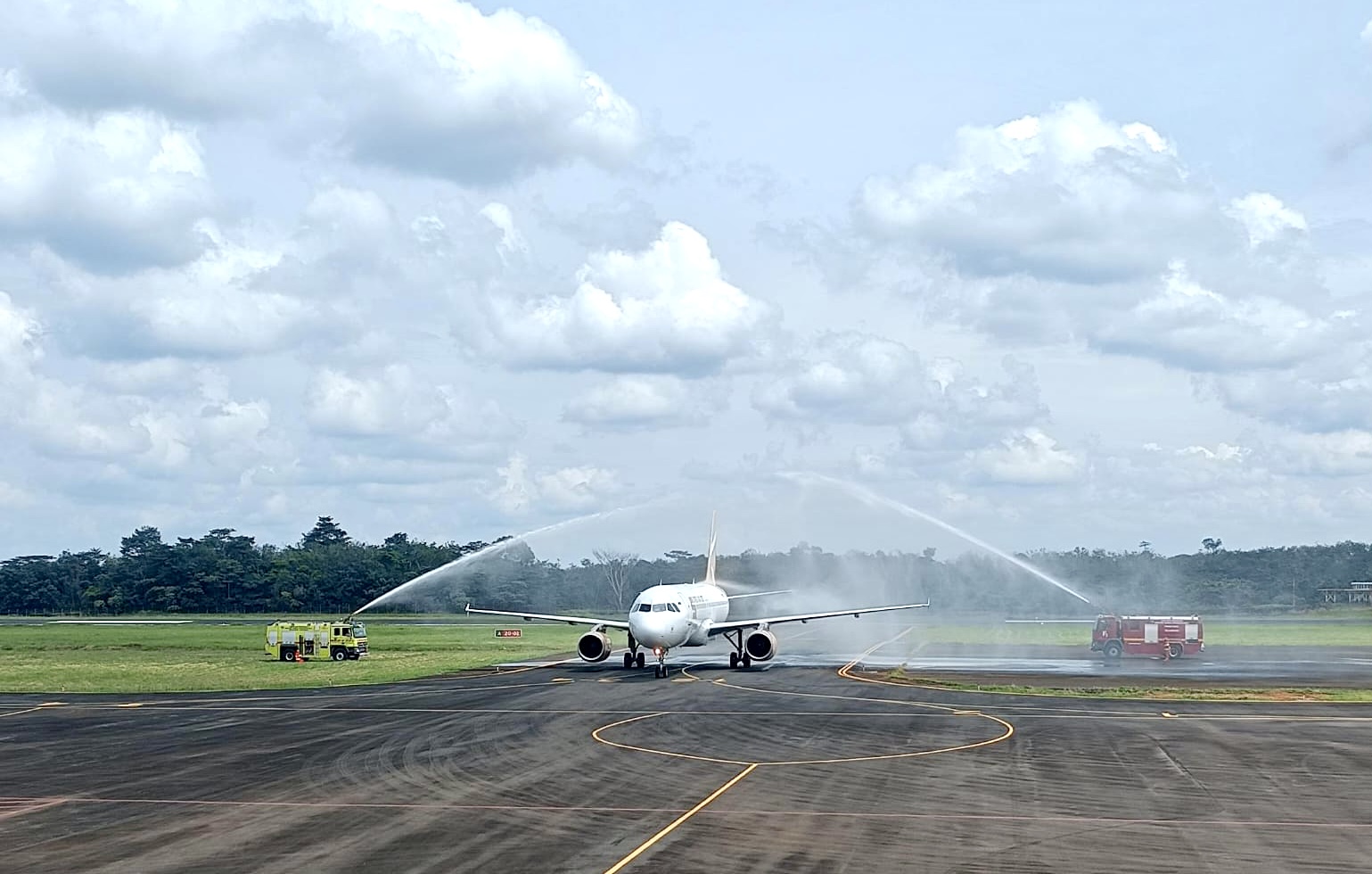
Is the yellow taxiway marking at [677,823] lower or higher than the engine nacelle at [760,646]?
lower

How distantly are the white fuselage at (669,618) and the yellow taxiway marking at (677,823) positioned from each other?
88.8 ft

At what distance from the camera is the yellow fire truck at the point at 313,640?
80.2 metres

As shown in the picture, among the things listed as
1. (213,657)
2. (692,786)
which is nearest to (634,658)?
(213,657)

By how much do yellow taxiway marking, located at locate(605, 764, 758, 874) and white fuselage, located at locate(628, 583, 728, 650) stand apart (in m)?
27.1

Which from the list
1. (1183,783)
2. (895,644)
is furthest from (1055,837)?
(895,644)

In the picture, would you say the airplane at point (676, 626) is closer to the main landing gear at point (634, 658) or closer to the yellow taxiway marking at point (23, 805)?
the main landing gear at point (634, 658)

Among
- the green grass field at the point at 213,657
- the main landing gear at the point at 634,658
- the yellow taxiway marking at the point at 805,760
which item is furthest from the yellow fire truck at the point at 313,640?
the yellow taxiway marking at the point at 805,760

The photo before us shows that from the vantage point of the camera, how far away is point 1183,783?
96.2 ft

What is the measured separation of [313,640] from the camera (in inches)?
3189

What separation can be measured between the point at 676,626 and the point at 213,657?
39.8 meters

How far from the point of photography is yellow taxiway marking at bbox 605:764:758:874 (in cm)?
2112

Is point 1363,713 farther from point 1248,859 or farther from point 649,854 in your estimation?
point 649,854

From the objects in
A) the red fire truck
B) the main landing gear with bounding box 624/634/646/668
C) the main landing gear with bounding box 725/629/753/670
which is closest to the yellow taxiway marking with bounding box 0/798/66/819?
the main landing gear with bounding box 624/634/646/668

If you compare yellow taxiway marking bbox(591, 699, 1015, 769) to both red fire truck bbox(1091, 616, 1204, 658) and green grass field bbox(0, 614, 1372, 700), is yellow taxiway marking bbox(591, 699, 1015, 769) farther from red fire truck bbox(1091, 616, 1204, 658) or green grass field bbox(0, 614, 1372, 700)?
red fire truck bbox(1091, 616, 1204, 658)
